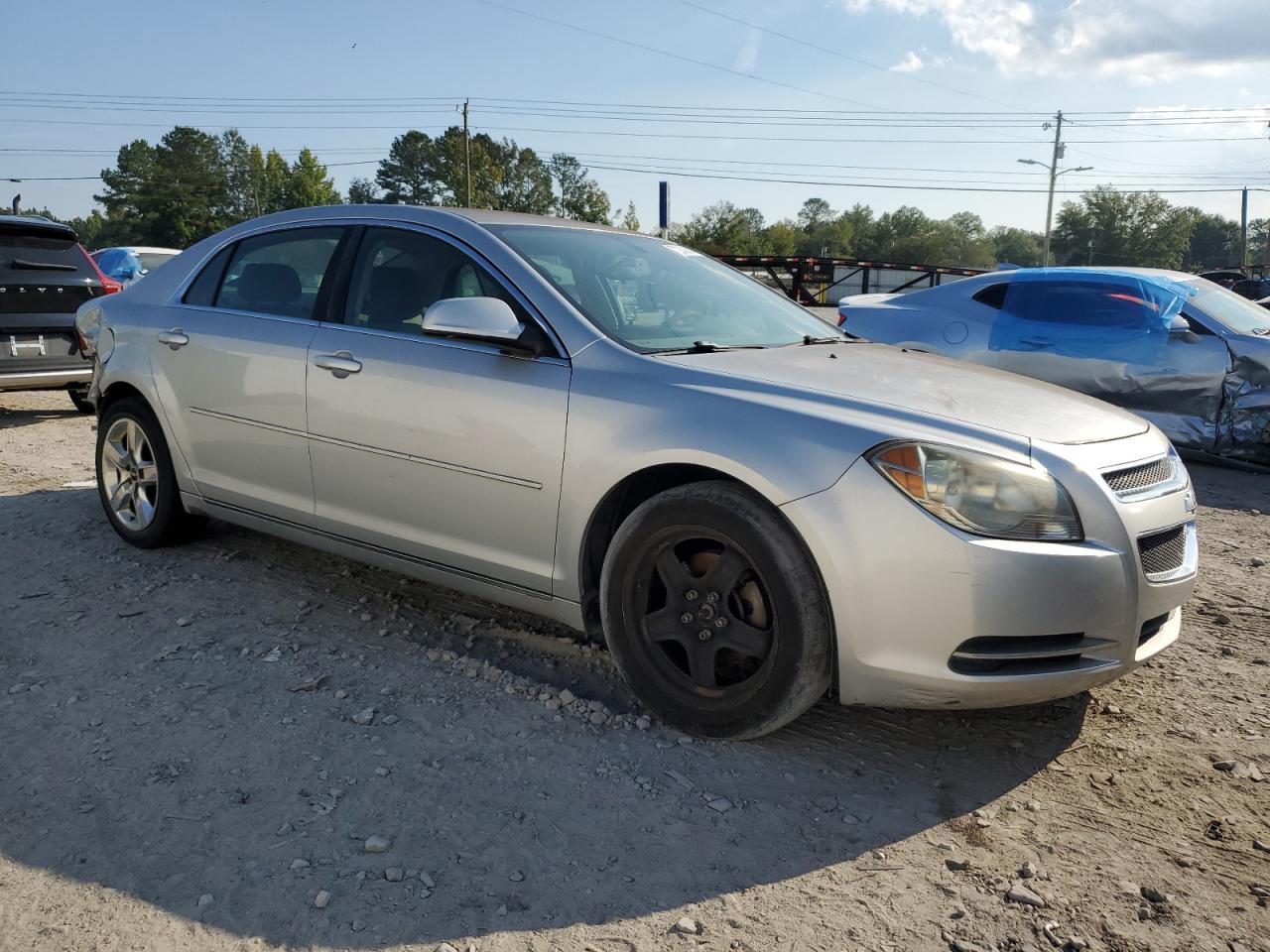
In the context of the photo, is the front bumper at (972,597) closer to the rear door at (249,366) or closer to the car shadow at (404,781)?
the car shadow at (404,781)

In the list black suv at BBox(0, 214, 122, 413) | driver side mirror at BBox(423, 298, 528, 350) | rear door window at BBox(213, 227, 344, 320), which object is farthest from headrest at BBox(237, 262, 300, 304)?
black suv at BBox(0, 214, 122, 413)

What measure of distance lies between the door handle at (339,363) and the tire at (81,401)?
267 inches

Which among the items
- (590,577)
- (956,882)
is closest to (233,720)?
(590,577)

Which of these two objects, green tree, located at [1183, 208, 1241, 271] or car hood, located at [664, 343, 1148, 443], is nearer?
car hood, located at [664, 343, 1148, 443]

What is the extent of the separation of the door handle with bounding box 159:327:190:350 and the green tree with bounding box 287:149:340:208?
3092 inches

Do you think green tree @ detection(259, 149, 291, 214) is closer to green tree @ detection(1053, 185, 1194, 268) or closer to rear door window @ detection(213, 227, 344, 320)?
green tree @ detection(1053, 185, 1194, 268)

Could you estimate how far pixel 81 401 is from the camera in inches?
374

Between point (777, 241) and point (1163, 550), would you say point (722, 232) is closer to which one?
point (777, 241)

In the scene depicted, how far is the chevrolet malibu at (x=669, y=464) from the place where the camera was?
8.80ft

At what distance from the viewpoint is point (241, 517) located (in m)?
4.36

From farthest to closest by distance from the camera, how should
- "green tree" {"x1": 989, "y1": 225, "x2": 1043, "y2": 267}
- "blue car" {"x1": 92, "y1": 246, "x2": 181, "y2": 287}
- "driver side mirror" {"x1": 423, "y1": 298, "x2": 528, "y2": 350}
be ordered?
"green tree" {"x1": 989, "y1": 225, "x2": 1043, "y2": 267}
"blue car" {"x1": 92, "y1": 246, "x2": 181, "y2": 287}
"driver side mirror" {"x1": 423, "y1": 298, "x2": 528, "y2": 350}

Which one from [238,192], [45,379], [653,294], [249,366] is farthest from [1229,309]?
[238,192]

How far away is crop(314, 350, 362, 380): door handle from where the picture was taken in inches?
148

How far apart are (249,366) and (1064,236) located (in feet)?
364
